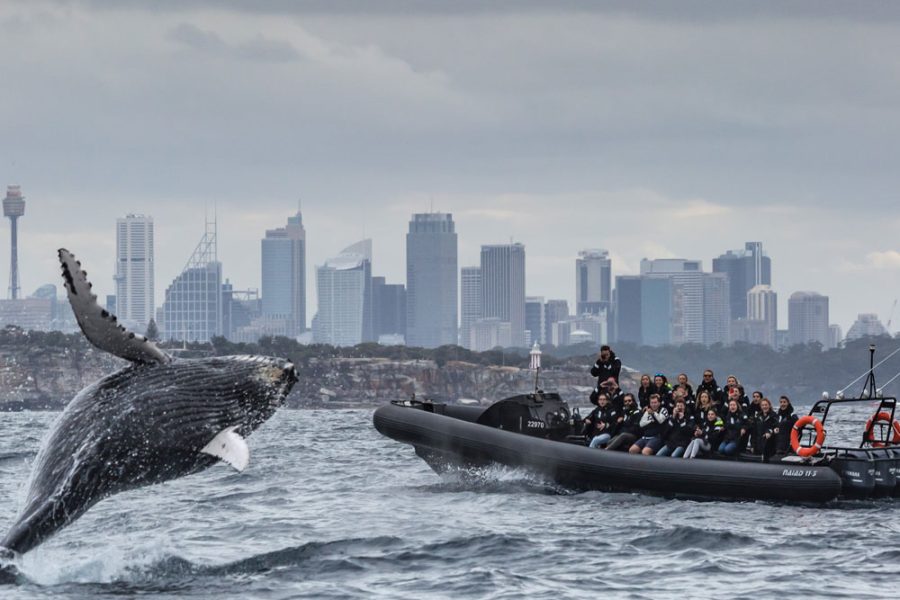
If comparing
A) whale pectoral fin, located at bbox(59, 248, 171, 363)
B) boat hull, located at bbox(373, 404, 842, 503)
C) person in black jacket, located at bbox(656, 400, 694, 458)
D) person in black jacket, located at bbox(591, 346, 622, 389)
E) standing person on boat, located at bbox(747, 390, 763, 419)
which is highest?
whale pectoral fin, located at bbox(59, 248, 171, 363)

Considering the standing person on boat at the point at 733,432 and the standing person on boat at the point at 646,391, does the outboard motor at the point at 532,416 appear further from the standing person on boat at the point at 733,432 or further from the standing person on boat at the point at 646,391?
the standing person on boat at the point at 733,432

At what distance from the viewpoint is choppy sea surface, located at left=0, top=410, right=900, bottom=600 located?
583 inches

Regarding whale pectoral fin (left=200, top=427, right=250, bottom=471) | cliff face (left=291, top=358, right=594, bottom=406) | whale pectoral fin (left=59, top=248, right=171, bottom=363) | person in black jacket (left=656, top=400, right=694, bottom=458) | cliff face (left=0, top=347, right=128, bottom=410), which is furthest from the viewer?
cliff face (left=291, top=358, right=594, bottom=406)

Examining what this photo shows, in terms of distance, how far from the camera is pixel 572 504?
2191 centimetres

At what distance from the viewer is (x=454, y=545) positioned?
17734 millimetres

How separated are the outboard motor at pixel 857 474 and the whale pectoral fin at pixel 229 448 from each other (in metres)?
12.0

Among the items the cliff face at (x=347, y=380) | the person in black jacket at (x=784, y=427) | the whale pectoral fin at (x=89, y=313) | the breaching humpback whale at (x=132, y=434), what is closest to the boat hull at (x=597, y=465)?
the person in black jacket at (x=784, y=427)

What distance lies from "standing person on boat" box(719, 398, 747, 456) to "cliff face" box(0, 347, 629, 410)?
83.9 m

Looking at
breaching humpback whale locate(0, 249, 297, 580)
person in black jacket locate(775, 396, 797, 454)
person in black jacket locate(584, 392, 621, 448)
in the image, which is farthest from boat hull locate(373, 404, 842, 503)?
breaching humpback whale locate(0, 249, 297, 580)

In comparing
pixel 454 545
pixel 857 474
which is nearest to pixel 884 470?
pixel 857 474

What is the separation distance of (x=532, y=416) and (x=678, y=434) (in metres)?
3.02

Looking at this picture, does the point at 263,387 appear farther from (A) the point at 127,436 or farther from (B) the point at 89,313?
(B) the point at 89,313

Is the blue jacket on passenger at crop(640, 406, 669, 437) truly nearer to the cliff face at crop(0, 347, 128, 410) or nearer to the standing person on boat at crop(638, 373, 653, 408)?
the standing person on boat at crop(638, 373, 653, 408)

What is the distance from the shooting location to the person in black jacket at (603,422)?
23.8 metres
